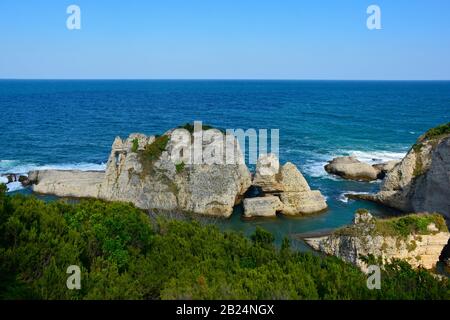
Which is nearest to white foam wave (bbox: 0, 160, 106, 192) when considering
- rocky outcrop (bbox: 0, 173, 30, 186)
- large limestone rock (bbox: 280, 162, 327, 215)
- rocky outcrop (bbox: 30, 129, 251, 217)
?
rocky outcrop (bbox: 0, 173, 30, 186)

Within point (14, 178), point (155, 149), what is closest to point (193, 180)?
point (155, 149)

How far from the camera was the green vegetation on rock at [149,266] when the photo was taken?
14.6 meters

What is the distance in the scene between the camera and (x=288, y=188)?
4122cm

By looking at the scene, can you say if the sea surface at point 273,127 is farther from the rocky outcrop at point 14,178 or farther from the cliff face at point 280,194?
the rocky outcrop at point 14,178

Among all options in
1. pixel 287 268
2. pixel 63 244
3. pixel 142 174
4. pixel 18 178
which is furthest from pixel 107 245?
pixel 18 178

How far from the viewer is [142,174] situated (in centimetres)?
4144

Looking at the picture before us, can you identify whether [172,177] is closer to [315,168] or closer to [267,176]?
[267,176]

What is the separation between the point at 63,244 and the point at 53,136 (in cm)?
6708

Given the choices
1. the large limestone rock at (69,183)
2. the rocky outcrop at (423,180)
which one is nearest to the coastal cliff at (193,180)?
the large limestone rock at (69,183)

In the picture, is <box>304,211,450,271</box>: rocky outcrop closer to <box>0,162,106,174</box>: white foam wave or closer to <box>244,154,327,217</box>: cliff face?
<box>244,154,327,217</box>: cliff face

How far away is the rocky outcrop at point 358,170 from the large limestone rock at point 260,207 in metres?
16.2

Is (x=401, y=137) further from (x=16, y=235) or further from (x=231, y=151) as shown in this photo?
(x=16, y=235)

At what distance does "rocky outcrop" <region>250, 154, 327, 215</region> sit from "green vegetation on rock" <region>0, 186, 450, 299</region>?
18594 mm

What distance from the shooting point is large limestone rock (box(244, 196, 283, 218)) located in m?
39.3
